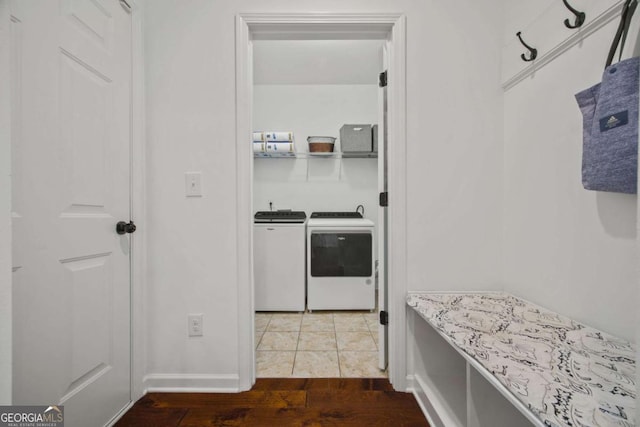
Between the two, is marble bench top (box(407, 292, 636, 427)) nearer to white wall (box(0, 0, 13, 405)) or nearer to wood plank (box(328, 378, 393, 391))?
wood plank (box(328, 378, 393, 391))

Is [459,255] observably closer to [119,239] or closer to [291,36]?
[291,36]

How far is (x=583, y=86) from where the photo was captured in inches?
41.3

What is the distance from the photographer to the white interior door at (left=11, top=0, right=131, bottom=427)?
3.03ft

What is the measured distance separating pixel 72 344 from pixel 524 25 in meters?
2.35

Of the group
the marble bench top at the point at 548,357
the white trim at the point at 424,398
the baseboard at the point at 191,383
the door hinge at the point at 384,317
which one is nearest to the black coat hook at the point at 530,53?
the marble bench top at the point at 548,357

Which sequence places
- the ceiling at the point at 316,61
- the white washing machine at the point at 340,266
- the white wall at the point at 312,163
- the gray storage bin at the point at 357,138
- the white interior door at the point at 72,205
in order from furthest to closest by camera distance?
the white wall at the point at 312,163 → the gray storage bin at the point at 357,138 → the white washing machine at the point at 340,266 → the ceiling at the point at 316,61 → the white interior door at the point at 72,205

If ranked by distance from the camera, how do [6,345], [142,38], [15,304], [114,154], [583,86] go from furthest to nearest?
[142,38]
[114,154]
[583,86]
[15,304]
[6,345]

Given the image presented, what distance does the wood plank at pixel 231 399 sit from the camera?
54.7 inches

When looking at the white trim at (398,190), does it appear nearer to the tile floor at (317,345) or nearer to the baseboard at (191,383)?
the tile floor at (317,345)

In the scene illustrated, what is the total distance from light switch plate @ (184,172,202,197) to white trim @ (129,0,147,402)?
212 mm

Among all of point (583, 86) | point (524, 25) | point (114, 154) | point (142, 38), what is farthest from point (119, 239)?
point (524, 25)

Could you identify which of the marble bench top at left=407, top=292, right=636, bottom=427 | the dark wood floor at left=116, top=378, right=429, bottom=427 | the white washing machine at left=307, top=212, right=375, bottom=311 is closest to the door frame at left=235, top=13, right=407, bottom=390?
the dark wood floor at left=116, top=378, right=429, bottom=427

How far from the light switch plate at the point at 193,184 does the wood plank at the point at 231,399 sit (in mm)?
1022

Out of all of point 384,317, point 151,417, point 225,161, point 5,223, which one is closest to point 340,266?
point 384,317
